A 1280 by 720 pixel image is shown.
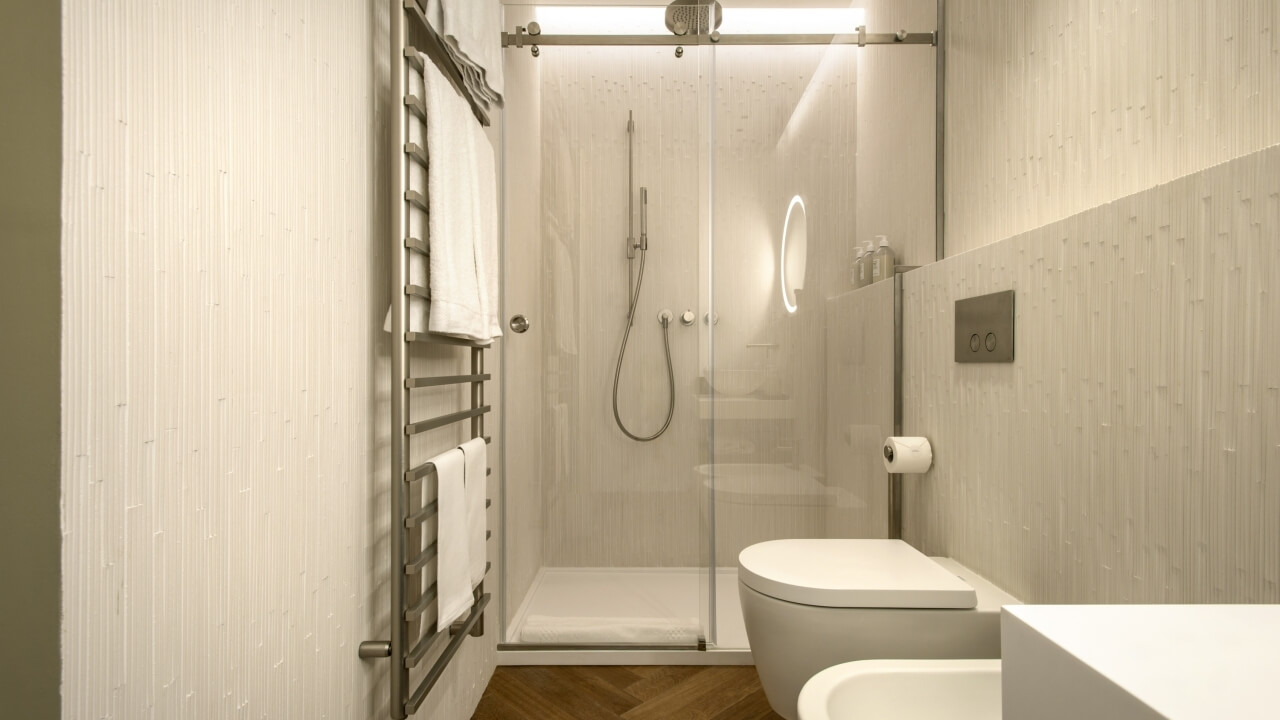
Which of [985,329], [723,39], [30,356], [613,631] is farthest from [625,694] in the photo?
[723,39]

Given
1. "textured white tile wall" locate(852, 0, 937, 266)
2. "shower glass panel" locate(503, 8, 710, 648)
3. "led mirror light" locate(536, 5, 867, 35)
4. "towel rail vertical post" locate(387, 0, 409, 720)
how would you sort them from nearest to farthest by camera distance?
1. "towel rail vertical post" locate(387, 0, 409, 720)
2. "textured white tile wall" locate(852, 0, 937, 266)
3. "led mirror light" locate(536, 5, 867, 35)
4. "shower glass panel" locate(503, 8, 710, 648)

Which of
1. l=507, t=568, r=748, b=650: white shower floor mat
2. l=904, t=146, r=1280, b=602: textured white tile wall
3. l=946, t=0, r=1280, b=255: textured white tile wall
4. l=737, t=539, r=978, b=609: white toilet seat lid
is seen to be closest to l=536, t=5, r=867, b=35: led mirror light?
l=946, t=0, r=1280, b=255: textured white tile wall

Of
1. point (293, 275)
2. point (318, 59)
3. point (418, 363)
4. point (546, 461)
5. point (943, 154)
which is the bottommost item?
point (546, 461)

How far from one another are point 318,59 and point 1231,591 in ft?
4.89

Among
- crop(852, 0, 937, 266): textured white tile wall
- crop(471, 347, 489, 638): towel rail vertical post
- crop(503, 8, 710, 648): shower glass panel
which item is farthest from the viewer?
crop(503, 8, 710, 648): shower glass panel

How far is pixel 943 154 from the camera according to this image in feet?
5.68

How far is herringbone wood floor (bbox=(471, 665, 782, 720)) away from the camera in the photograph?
1.64m

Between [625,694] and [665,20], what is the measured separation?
83.2 inches

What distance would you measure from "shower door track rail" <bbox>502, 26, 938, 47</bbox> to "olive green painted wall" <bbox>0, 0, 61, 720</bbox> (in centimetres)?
168

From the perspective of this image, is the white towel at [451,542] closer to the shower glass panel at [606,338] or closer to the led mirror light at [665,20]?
the shower glass panel at [606,338]

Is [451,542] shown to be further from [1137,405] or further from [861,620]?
[1137,405]

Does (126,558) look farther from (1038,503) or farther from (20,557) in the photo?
(1038,503)

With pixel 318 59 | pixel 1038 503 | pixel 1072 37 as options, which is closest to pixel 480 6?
pixel 318 59

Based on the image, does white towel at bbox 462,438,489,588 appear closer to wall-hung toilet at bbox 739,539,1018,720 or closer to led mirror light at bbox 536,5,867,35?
wall-hung toilet at bbox 739,539,1018,720
